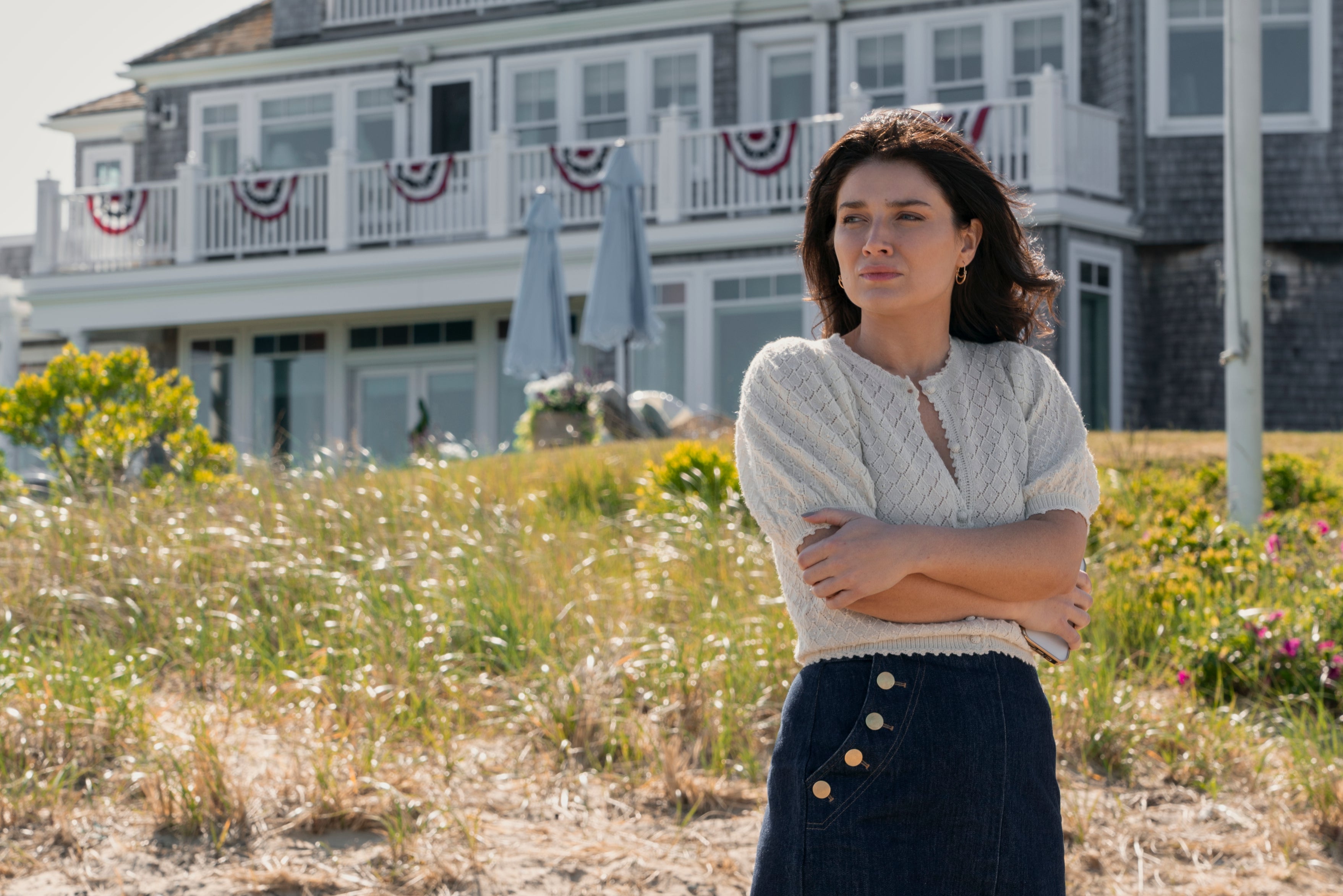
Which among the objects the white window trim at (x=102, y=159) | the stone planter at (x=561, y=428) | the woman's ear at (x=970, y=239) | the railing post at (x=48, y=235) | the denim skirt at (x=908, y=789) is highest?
the white window trim at (x=102, y=159)

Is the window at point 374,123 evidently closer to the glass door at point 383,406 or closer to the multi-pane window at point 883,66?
the glass door at point 383,406

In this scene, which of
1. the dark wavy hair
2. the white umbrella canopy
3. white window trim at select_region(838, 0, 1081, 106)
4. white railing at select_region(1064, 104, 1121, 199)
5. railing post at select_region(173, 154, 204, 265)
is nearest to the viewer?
the dark wavy hair

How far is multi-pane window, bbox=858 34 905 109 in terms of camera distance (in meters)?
15.7

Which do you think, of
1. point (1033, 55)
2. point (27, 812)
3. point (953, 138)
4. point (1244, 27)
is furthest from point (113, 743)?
point (1033, 55)

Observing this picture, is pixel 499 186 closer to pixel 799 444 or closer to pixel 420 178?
pixel 420 178

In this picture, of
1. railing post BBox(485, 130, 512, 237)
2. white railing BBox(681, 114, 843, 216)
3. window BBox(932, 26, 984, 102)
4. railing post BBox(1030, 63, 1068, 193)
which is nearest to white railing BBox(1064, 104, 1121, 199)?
railing post BBox(1030, 63, 1068, 193)

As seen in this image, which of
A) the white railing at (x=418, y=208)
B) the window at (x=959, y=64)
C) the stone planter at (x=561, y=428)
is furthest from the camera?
the white railing at (x=418, y=208)

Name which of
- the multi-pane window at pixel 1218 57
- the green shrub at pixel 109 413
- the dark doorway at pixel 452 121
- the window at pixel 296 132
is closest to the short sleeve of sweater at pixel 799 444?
the green shrub at pixel 109 413

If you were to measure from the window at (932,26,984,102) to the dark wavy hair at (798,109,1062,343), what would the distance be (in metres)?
13.8

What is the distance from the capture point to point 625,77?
1662 centimetres

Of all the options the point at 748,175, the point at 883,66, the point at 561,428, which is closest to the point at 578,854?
the point at 561,428

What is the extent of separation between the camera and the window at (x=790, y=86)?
16188mm

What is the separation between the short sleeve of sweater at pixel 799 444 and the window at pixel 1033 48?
46.3 ft

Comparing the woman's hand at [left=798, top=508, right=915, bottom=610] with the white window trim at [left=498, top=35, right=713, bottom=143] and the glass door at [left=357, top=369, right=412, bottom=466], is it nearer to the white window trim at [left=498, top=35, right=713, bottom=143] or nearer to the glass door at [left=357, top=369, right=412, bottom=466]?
the white window trim at [left=498, top=35, right=713, bottom=143]
